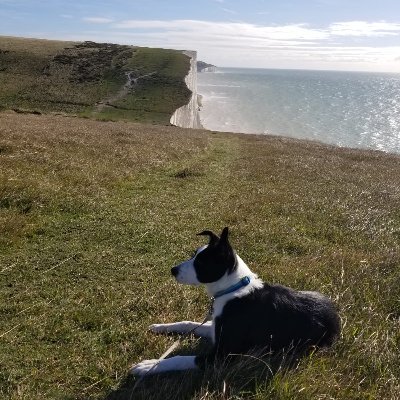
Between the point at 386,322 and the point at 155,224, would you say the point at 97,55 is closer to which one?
the point at 155,224

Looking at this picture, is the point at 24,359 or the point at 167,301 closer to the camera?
the point at 24,359

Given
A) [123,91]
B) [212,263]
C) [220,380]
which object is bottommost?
[220,380]

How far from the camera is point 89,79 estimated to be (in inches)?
3529

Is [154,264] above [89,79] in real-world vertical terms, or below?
below

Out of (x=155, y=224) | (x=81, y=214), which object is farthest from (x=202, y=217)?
(x=81, y=214)

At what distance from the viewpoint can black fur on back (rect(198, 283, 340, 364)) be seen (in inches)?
222

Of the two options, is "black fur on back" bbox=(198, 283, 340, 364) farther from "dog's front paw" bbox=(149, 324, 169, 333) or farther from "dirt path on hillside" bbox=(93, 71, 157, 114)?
"dirt path on hillside" bbox=(93, 71, 157, 114)

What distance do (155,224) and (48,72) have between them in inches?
3402

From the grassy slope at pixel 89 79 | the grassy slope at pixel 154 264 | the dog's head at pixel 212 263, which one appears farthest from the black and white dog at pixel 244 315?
the grassy slope at pixel 89 79

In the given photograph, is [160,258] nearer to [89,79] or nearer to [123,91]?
[123,91]

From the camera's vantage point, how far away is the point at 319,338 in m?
5.80

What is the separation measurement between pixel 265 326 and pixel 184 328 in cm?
162

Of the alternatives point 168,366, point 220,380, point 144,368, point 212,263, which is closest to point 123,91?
point 212,263

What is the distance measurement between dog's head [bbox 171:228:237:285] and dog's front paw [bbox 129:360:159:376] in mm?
1134
